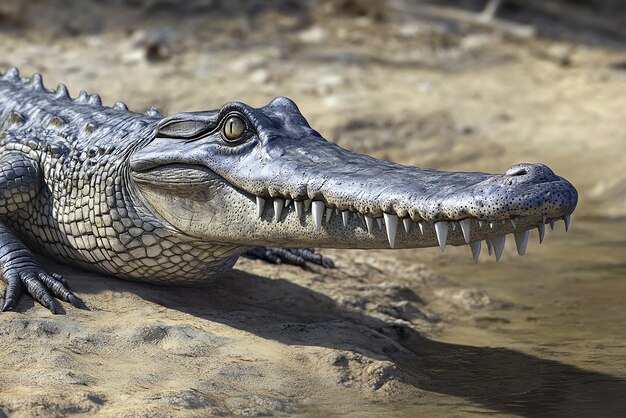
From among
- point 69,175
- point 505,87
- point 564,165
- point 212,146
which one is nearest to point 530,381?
point 212,146

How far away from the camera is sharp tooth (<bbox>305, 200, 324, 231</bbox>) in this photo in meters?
4.04

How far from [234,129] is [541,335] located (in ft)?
6.39

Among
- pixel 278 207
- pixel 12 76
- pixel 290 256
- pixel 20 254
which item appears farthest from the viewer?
pixel 12 76

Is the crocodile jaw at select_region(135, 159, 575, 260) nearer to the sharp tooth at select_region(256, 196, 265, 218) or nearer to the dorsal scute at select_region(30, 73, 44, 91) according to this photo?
the sharp tooth at select_region(256, 196, 265, 218)

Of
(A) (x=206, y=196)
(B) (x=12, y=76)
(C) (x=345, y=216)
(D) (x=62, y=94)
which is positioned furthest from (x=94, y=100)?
(C) (x=345, y=216)

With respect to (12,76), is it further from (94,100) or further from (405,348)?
(405,348)

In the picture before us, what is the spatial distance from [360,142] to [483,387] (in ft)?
15.9

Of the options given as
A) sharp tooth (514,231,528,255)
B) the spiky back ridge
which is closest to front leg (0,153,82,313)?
the spiky back ridge

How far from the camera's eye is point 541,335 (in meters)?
5.32

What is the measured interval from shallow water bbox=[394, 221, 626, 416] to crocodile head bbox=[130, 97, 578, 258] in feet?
2.53

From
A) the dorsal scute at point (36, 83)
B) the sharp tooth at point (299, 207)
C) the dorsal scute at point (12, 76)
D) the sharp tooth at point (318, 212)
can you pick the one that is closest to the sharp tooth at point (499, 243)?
the sharp tooth at point (318, 212)

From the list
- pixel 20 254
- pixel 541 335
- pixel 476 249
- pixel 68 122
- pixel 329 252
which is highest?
pixel 68 122

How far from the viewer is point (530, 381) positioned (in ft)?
14.8

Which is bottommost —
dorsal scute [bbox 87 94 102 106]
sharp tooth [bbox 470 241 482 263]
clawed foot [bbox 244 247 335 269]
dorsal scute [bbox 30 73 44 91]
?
clawed foot [bbox 244 247 335 269]
